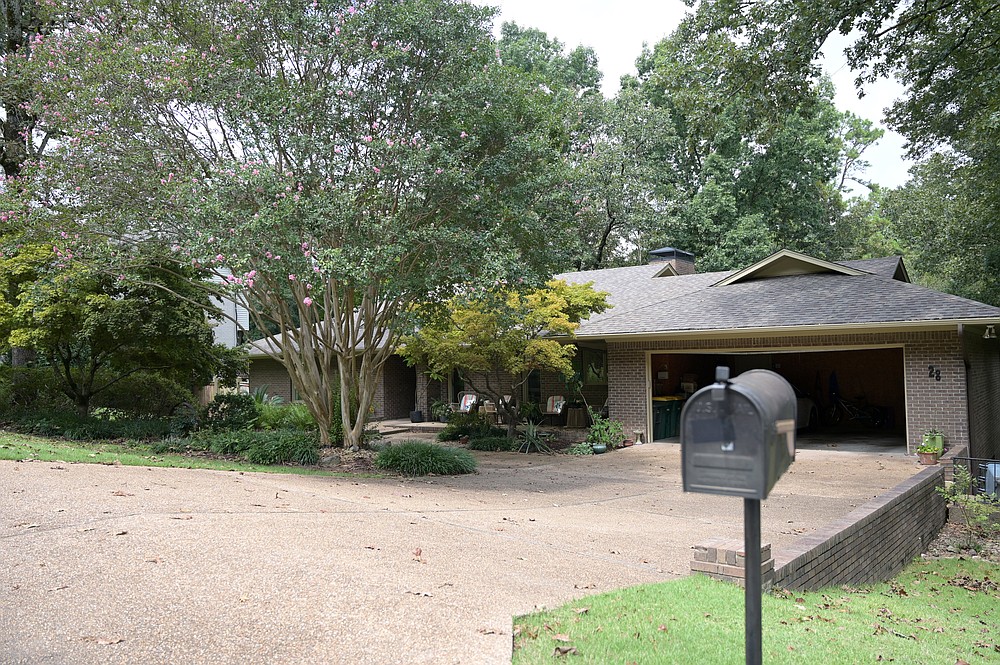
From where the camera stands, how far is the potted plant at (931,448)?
1372 cm

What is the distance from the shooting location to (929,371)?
48.2 ft

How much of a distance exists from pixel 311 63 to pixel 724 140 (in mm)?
24190

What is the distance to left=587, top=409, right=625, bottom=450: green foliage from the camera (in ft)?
58.1

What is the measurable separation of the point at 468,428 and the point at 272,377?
A: 41.5 feet

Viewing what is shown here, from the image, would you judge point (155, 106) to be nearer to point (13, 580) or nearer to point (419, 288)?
point (419, 288)

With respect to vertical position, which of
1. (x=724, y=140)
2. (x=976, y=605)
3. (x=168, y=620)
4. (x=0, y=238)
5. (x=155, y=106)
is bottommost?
(x=976, y=605)

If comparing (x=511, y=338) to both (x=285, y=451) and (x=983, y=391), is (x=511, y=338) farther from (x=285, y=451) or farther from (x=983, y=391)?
(x=983, y=391)

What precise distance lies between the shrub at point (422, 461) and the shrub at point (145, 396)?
8.23 metres

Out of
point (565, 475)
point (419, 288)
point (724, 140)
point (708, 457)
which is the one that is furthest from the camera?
point (724, 140)

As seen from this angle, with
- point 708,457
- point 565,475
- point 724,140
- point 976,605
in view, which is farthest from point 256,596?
point 724,140

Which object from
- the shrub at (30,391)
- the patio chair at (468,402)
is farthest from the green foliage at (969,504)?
the shrub at (30,391)

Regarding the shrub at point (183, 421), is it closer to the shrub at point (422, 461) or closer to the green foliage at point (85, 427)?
the green foliage at point (85, 427)

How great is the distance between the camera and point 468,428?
1883cm

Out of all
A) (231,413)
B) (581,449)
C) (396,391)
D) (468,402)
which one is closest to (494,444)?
(581,449)
